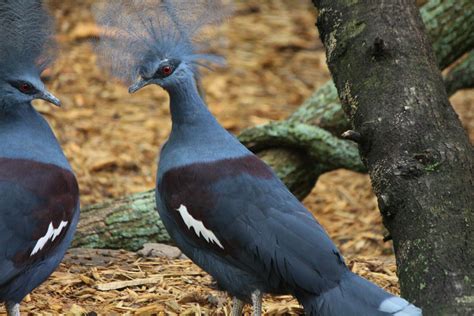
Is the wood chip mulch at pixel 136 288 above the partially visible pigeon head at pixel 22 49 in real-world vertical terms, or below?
below

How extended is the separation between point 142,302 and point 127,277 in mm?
335

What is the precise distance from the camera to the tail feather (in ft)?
11.3

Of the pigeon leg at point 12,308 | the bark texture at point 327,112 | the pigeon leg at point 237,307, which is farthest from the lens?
the bark texture at point 327,112

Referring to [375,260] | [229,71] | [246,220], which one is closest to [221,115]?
[229,71]

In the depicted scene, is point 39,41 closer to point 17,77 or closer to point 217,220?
point 17,77

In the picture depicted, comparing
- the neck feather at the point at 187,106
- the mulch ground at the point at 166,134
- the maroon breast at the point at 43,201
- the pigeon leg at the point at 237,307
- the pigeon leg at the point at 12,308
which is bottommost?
the mulch ground at the point at 166,134

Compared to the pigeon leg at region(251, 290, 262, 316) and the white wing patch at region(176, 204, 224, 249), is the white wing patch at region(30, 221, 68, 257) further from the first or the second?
the pigeon leg at region(251, 290, 262, 316)

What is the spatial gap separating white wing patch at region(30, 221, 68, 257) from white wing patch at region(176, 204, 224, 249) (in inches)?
19.9

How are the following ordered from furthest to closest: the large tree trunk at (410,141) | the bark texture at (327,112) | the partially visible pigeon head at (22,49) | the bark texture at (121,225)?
the bark texture at (327,112) → the bark texture at (121,225) → the partially visible pigeon head at (22,49) → the large tree trunk at (410,141)

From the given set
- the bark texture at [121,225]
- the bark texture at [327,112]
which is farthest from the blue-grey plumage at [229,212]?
the bark texture at [327,112]

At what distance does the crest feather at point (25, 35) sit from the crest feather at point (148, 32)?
0.25m

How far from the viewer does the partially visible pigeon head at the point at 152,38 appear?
409cm

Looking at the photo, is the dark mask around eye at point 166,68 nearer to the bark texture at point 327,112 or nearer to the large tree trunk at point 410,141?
the large tree trunk at point 410,141

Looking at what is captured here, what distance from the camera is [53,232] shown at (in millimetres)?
3859
